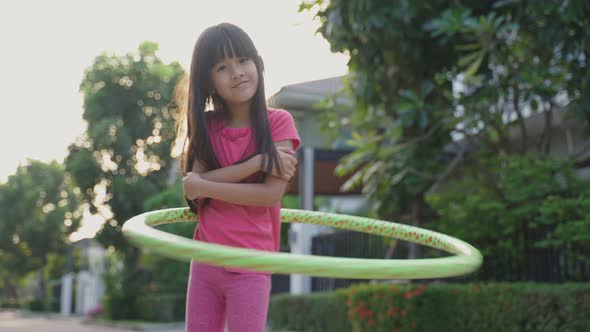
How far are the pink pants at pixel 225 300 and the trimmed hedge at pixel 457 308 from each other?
514 centimetres

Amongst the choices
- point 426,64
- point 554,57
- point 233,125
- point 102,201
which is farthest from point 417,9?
point 102,201

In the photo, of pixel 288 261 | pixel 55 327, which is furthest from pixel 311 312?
pixel 55 327

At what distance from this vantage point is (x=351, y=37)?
863 centimetres

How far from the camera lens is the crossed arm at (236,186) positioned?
2543 mm

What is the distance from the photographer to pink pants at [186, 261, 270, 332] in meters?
2.46

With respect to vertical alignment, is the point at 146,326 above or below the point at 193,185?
below

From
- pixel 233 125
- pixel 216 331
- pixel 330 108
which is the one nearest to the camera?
pixel 216 331

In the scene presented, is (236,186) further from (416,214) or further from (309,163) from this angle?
(309,163)

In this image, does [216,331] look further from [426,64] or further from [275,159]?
[426,64]

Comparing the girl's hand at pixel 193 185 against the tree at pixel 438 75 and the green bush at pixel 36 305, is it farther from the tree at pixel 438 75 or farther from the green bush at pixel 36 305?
the green bush at pixel 36 305

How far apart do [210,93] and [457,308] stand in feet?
20.7

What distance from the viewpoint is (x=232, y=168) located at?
2600mm

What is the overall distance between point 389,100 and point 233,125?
6.79 meters

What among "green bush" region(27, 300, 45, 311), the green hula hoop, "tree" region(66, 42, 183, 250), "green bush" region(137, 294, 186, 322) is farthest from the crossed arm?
"green bush" region(27, 300, 45, 311)
